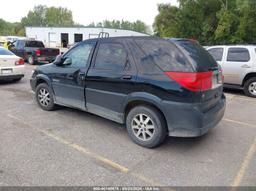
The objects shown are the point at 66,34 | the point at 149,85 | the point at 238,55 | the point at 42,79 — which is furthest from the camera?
the point at 66,34

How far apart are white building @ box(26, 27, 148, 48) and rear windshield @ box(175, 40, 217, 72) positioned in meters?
31.1

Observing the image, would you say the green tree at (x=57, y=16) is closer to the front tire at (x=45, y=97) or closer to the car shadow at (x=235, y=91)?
the car shadow at (x=235, y=91)

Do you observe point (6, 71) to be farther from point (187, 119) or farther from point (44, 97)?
point (187, 119)

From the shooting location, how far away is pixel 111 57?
13.6 feet

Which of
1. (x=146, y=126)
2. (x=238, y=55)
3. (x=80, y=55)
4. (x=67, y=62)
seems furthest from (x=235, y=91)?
(x=67, y=62)

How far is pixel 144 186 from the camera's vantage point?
2850 mm

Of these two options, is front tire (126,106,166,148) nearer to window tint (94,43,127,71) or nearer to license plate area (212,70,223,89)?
window tint (94,43,127,71)

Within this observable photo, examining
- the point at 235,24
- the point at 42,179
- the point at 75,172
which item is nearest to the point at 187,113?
the point at 75,172

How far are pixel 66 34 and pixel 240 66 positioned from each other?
1328 inches

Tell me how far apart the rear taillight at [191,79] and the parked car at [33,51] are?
42.4 feet

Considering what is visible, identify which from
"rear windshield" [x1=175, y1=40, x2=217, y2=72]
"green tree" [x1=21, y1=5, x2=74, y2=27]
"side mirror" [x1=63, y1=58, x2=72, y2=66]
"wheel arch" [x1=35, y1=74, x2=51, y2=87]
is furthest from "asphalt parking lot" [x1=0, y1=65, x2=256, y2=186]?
"green tree" [x1=21, y1=5, x2=74, y2=27]

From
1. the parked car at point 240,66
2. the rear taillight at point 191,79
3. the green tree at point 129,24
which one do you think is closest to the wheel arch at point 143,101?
the rear taillight at point 191,79

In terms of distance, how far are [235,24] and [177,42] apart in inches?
798

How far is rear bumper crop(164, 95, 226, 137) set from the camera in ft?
10.9
